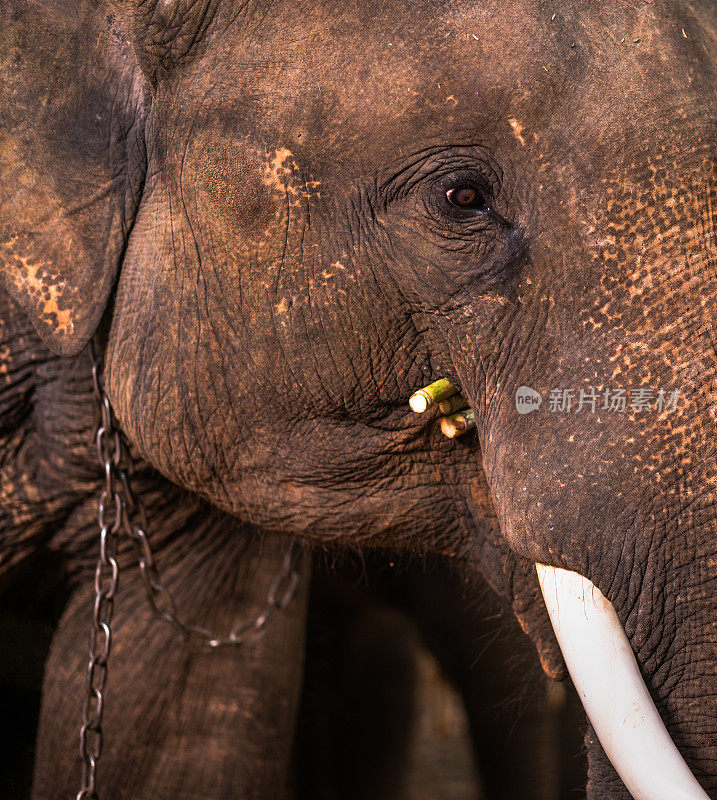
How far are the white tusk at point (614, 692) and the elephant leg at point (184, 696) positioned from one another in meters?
1.03

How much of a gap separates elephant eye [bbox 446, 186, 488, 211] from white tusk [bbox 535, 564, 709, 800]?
42 centimetres

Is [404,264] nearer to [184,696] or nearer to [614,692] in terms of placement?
[614,692]

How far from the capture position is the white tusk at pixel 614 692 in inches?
42.3

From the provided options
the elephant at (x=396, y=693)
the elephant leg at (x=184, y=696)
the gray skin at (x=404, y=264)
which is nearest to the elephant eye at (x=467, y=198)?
the gray skin at (x=404, y=264)

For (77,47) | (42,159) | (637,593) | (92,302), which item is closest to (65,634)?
(92,302)

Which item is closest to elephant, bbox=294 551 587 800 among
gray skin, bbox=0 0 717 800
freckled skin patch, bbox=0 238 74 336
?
gray skin, bbox=0 0 717 800

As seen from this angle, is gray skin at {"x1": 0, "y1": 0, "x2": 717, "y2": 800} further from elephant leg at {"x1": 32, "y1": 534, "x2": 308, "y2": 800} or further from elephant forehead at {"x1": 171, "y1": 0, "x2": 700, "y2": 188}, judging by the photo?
elephant leg at {"x1": 32, "y1": 534, "x2": 308, "y2": 800}

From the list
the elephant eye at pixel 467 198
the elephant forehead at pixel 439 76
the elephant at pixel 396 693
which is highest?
the elephant forehead at pixel 439 76

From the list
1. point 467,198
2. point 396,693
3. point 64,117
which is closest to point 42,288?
point 64,117

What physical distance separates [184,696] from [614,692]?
120 centimetres

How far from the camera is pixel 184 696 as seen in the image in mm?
2123

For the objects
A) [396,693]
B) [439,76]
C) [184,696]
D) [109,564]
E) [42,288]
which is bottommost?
[396,693]

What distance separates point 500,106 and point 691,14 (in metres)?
0.27

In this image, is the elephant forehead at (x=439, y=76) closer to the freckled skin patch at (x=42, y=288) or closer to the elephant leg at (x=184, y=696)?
the freckled skin patch at (x=42, y=288)
